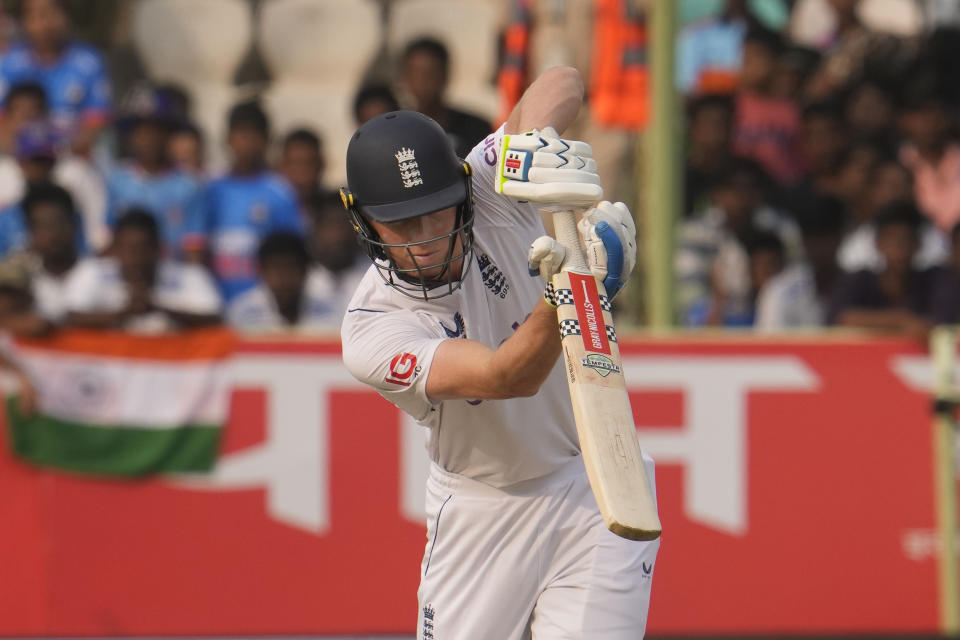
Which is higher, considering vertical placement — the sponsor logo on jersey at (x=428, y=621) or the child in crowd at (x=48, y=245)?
the child in crowd at (x=48, y=245)

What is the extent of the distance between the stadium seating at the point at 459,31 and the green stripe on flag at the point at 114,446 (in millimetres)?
3947

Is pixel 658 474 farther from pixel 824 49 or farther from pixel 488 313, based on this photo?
pixel 824 49

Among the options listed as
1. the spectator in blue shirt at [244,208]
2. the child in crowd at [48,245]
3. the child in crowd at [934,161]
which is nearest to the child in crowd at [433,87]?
the spectator in blue shirt at [244,208]

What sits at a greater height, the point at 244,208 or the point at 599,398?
the point at 244,208

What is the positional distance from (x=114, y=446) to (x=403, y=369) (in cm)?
338

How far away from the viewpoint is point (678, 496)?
276 inches

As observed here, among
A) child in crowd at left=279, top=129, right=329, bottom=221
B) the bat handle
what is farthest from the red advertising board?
the bat handle

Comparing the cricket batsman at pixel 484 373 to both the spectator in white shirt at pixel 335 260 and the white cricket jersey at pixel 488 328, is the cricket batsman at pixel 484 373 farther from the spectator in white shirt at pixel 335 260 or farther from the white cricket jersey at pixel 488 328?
the spectator in white shirt at pixel 335 260

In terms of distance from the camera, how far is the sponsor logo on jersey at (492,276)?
13.9ft

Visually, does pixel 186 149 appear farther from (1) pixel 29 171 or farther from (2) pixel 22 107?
(2) pixel 22 107

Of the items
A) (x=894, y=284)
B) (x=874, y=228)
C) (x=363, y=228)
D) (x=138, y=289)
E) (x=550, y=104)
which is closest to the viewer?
(x=363, y=228)

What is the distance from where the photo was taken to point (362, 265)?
781cm

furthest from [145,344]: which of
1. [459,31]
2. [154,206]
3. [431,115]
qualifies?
[459,31]

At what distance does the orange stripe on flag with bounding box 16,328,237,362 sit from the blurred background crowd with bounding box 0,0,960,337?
74 millimetres
